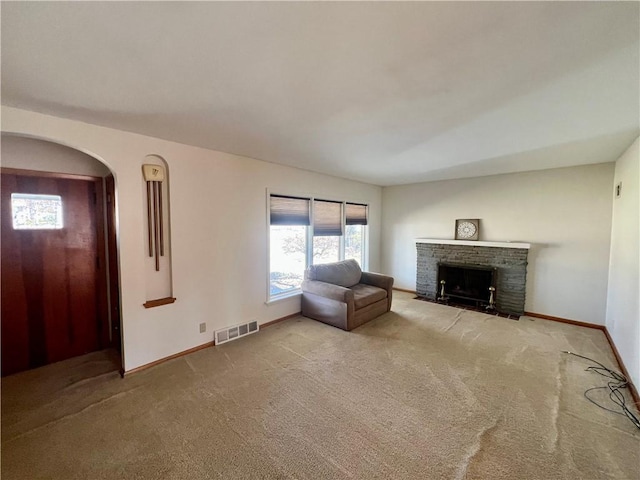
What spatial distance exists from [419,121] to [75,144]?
10.2 feet

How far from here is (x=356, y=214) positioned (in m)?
5.68

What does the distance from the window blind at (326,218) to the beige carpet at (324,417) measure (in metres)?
2.19

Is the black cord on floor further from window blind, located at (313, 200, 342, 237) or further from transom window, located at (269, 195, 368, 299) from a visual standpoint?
window blind, located at (313, 200, 342, 237)

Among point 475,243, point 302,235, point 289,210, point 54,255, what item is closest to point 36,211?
point 54,255

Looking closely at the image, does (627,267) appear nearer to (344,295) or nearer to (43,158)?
(344,295)

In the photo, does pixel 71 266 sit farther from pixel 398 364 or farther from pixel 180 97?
pixel 398 364

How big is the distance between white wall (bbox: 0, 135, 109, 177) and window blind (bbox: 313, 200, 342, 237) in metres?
3.02

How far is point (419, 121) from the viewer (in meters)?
2.34

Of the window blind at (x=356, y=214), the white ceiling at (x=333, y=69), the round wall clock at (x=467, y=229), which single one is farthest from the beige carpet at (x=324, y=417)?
the window blind at (x=356, y=214)

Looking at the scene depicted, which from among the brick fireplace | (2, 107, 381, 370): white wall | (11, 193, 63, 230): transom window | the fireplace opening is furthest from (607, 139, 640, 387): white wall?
(11, 193, 63, 230): transom window

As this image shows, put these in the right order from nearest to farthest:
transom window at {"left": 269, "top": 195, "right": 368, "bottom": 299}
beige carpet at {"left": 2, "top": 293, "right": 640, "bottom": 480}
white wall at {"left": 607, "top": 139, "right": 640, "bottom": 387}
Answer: beige carpet at {"left": 2, "top": 293, "right": 640, "bottom": 480}, white wall at {"left": 607, "top": 139, "right": 640, "bottom": 387}, transom window at {"left": 269, "top": 195, "right": 368, "bottom": 299}

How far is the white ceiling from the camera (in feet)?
3.82

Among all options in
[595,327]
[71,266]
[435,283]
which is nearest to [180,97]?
[71,266]

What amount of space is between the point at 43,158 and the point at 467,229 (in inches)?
244
